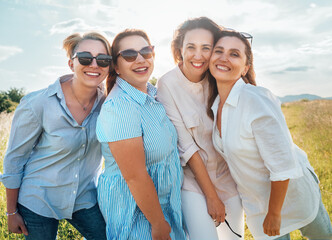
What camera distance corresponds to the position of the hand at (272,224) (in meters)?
2.71

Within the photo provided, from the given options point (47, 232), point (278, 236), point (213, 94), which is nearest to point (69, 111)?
point (47, 232)

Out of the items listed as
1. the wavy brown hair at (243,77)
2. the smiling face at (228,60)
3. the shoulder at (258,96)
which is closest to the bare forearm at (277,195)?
the shoulder at (258,96)

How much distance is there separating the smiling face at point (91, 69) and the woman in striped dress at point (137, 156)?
6.5 inches

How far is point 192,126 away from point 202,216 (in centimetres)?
96

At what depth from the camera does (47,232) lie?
3.11m

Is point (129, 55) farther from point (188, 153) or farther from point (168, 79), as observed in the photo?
point (188, 153)

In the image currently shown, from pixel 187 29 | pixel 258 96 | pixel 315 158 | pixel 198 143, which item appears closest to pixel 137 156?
pixel 198 143

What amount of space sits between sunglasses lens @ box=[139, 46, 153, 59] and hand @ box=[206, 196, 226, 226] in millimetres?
1672

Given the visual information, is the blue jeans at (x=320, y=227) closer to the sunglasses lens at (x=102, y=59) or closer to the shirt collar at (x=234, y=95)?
the shirt collar at (x=234, y=95)

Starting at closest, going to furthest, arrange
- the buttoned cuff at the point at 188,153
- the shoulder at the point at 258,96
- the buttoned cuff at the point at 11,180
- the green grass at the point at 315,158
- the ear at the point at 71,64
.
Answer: the shoulder at the point at 258,96 → the buttoned cuff at the point at 11,180 → the buttoned cuff at the point at 188,153 → the ear at the point at 71,64 → the green grass at the point at 315,158

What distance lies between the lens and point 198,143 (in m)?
3.14

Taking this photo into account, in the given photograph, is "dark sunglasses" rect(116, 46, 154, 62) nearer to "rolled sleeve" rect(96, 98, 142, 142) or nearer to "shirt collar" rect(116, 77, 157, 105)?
"shirt collar" rect(116, 77, 157, 105)

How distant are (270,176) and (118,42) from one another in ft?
6.75

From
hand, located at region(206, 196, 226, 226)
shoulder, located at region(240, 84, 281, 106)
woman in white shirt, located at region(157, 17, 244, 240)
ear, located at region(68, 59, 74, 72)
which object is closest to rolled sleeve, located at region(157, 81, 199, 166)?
woman in white shirt, located at region(157, 17, 244, 240)
